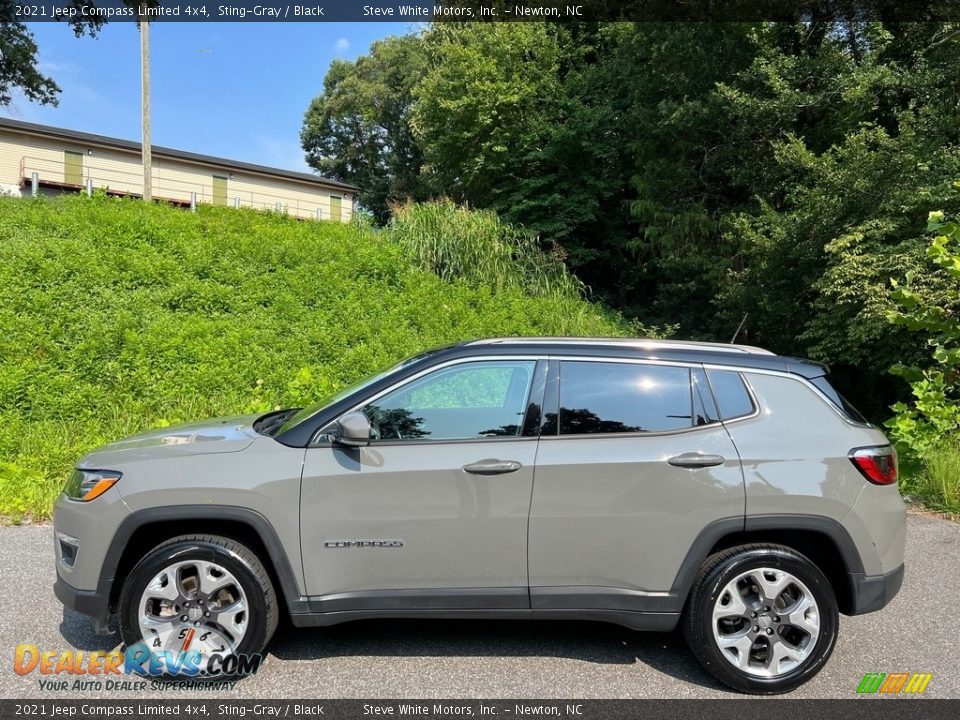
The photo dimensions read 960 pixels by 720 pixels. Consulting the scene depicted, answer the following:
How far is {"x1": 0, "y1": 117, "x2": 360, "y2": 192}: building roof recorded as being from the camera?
26.1 m

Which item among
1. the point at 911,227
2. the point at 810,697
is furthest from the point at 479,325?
the point at 810,697

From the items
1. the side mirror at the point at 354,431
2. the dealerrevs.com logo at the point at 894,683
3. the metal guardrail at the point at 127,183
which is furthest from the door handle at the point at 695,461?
the metal guardrail at the point at 127,183

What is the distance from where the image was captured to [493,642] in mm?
3488

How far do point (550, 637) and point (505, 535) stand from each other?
917mm

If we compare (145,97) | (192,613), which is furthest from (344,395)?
(145,97)

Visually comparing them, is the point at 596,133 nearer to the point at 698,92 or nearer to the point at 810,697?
the point at 698,92

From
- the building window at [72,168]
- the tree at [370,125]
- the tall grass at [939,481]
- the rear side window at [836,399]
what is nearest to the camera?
the rear side window at [836,399]

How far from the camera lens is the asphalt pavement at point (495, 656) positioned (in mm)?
3025

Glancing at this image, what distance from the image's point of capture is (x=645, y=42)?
15.6 meters

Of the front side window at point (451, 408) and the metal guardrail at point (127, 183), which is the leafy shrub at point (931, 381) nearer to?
the front side window at point (451, 408)

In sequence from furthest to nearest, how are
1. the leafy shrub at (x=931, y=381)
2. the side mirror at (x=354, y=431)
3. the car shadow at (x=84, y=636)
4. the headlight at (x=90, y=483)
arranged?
the leafy shrub at (x=931, y=381) → the car shadow at (x=84, y=636) → the headlight at (x=90, y=483) → the side mirror at (x=354, y=431)

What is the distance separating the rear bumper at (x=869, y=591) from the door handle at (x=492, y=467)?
1.74 m

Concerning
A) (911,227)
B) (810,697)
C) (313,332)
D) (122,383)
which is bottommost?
(810,697)

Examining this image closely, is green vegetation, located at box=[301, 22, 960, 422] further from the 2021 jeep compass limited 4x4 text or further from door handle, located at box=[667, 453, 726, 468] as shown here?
door handle, located at box=[667, 453, 726, 468]
